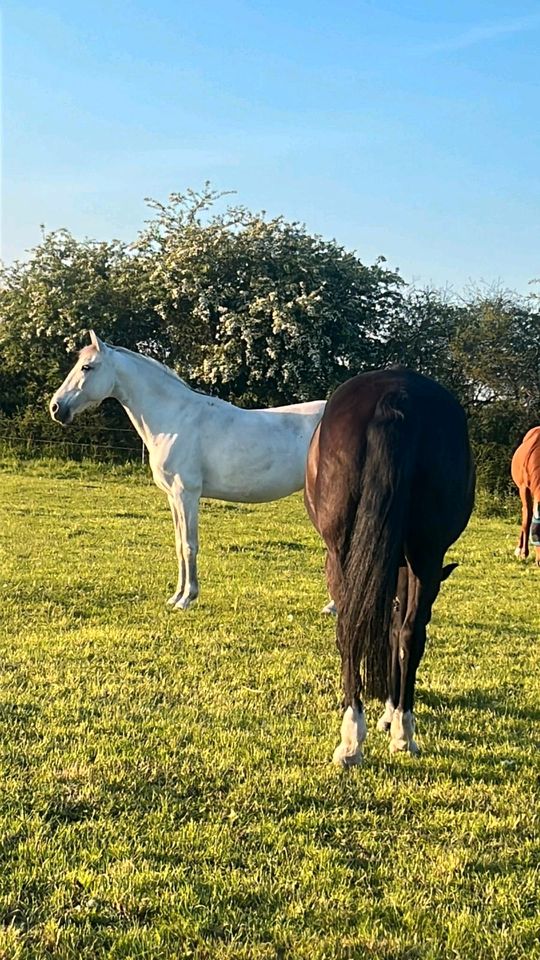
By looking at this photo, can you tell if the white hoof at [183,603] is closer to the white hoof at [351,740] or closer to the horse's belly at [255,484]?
the horse's belly at [255,484]

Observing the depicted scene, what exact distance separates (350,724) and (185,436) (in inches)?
157

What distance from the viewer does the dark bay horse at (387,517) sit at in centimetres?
316

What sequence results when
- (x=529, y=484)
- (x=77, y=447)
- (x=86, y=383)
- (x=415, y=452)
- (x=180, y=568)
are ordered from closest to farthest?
(x=415, y=452) < (x=180, y=568) < (x=86, y=383) < (x=529, y=484) < (x=77, y=447)

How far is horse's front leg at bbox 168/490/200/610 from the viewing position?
6520 mm

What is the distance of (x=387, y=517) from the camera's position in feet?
10.4

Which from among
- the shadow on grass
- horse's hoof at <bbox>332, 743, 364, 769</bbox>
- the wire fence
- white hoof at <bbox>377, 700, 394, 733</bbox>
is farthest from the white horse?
the wire fence

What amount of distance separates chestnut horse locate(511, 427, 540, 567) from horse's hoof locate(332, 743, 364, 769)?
6212 mm

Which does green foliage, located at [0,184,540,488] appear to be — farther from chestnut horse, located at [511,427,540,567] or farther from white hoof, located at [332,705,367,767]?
white hoof, located at [332,705,367,767]

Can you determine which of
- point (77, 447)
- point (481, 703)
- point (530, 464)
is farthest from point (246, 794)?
point (77, 447)

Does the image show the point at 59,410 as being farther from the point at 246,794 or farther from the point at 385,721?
the point at 246,794

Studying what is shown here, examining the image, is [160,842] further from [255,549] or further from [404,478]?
[255,549]

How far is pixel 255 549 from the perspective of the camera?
31.2 feet

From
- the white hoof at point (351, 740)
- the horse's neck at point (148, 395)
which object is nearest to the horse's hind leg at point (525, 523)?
the horse's neck at point (148, 395)

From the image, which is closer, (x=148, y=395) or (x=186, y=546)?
(x=186, y=546)
